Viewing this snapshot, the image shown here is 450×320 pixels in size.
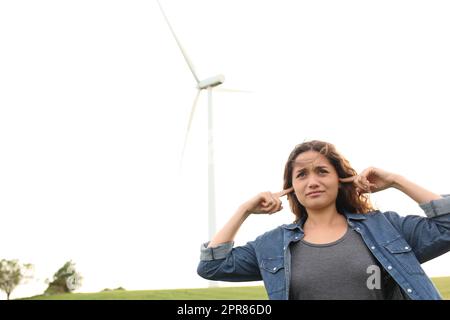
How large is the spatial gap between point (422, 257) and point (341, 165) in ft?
2.39

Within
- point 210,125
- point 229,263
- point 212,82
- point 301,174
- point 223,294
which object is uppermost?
point 212,82

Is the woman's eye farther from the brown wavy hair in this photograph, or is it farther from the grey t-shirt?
the grey t-shirt

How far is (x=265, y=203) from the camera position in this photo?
323 centimetres

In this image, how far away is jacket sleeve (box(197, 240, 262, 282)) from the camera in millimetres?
3113

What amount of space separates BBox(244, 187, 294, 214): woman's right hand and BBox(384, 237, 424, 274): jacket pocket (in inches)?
29.4

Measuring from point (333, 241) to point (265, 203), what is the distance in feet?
1.81

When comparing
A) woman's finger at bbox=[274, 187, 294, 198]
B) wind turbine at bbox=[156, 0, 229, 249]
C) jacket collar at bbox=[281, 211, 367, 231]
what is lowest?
jacket collar at bbox=[281, 211, 367, 231]

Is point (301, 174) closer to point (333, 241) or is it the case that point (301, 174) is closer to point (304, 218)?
point (304, 218)

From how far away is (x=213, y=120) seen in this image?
824 inches

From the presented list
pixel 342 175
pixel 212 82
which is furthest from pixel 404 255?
pixel 212 82

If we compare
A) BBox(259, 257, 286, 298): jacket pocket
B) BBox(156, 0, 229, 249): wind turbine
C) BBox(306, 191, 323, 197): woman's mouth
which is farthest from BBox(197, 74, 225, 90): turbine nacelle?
BBox(259, 257, 286, 298): jacket pocket
